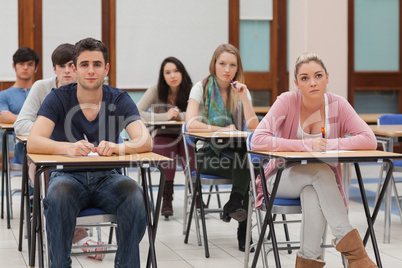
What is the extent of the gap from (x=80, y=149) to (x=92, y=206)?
277mm

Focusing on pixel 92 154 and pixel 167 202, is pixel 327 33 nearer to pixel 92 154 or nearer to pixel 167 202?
pixel 167 202

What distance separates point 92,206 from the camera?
2799 mm

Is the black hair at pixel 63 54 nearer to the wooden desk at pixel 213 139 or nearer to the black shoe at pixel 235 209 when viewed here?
the wooden desk at pixel 213 139

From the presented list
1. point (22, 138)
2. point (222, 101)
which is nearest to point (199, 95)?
point (222, 101)

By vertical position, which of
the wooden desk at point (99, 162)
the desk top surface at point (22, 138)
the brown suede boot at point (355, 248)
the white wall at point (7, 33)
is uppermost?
the white wall at point (7, 33)

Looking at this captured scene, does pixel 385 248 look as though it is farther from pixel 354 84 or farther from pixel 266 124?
pixel 354 84

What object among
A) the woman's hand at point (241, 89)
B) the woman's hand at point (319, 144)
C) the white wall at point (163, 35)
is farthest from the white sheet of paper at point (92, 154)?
the white wall at point (163, 35)

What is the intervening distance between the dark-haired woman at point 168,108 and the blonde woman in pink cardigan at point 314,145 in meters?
1.83

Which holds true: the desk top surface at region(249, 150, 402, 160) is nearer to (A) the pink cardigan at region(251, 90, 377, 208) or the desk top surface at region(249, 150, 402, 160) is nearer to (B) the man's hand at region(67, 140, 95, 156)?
(A) the pink cardigan at region(251, 90, 377, 208)

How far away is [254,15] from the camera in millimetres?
7766

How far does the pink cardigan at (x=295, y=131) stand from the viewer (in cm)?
301

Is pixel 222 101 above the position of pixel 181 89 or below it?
below

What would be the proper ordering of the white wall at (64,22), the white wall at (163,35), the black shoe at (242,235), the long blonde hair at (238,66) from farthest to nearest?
the white wall at (163,35)
the white wall at (64,22)
the long blonde hair at (238,66)
the black shoe at (242,235)

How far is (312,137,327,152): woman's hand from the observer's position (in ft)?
9.57
